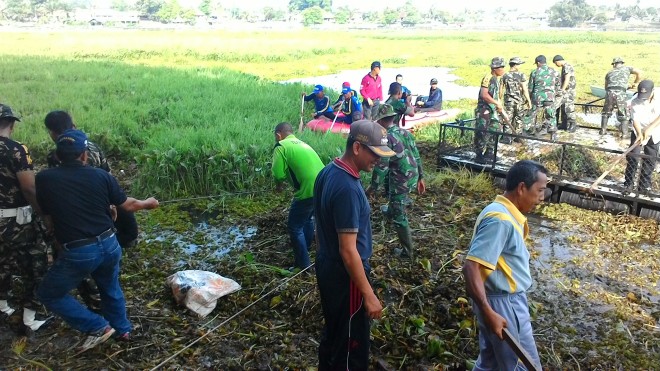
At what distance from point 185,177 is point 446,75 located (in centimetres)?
2223

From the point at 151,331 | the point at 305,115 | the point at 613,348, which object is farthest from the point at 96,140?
the point at 613,348

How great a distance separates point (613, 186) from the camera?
7.37m

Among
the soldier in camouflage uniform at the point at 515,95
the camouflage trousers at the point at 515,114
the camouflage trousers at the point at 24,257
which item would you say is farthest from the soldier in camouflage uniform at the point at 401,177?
the camouflage trousers at the point at 515,114

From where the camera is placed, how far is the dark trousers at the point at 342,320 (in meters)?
3.00

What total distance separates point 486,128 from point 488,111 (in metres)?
0.28

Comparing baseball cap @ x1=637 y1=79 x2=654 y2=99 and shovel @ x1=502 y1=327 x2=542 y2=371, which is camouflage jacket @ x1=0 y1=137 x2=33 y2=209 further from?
baseball cap @ x1=637 y1=79 x2=654 y2=99

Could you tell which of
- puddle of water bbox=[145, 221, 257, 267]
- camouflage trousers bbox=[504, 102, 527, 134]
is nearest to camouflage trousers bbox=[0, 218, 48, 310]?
puddle of water bbox=[145, 221, 257, 267]

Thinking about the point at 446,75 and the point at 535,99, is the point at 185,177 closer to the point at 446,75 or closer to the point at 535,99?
the point at 535,99

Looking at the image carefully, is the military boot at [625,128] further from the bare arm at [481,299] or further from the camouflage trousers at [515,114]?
the bare arm at [481,299]

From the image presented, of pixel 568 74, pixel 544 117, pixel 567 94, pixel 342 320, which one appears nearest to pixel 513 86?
pixel 544 117

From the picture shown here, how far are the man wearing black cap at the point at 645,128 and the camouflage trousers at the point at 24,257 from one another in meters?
7.02

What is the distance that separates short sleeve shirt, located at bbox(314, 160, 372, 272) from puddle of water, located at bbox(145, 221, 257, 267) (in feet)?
10.1

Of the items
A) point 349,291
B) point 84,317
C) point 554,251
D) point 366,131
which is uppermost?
point 366,131

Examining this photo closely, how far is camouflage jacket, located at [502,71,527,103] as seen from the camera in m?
9.90
